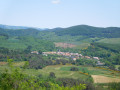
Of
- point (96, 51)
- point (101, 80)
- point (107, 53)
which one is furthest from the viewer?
point (96, 51)

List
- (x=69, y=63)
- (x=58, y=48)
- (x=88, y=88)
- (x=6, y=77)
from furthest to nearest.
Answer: (x=58, y=48)
(x=69, y=63)
(x=88, y=88)
(x=6, y=77)

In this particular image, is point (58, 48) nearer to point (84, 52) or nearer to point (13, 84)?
point (84, 52)

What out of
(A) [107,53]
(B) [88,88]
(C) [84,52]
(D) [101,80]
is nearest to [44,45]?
(C) [84,52]

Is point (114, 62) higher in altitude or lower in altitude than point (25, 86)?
lower

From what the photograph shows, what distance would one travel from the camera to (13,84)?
21.2 feet

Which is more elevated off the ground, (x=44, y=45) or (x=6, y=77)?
(x=6, y=77)

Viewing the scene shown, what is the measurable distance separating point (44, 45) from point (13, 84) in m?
49.4

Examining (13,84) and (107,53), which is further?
(107,53)

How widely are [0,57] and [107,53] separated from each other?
27.5m

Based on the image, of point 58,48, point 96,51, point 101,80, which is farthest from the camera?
point 58,48

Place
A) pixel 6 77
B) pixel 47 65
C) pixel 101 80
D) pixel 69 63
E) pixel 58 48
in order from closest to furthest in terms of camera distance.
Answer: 1. pixel 6 77
2. pixel 101 80
3. pixel 47 65
4. pixel 69 63
5. pixel 58 48

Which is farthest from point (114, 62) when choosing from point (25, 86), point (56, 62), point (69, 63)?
point (25, 86)

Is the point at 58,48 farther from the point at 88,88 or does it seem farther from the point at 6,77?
the point at 6,77

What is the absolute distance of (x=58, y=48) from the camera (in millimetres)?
52875
